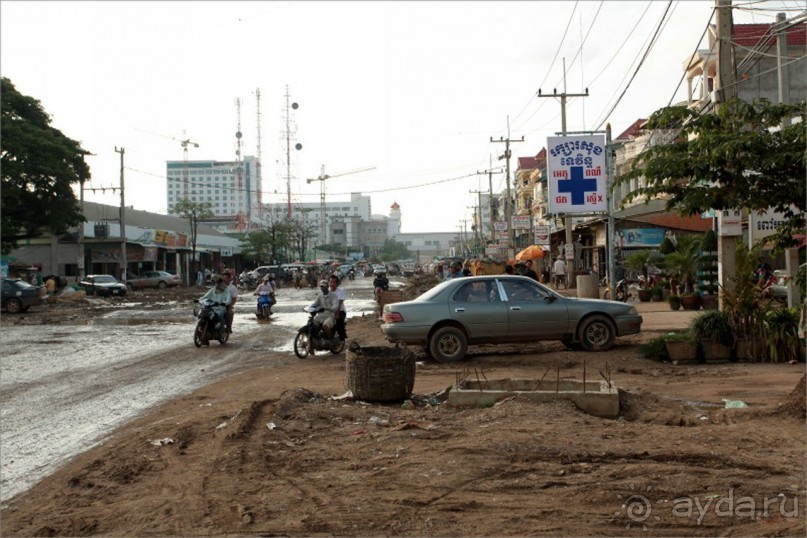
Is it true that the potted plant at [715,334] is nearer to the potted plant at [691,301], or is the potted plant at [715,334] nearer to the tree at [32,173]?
the potted plant at [691,301]

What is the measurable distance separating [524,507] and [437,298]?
28.2 ft

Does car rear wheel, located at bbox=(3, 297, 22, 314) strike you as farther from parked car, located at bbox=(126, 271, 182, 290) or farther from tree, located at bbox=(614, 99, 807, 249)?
tree, located at bbox=(614, 99, 807, 249)

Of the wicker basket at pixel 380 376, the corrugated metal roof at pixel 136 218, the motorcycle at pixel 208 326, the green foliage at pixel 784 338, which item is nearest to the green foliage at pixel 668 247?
the green foliage at pixel 784 338

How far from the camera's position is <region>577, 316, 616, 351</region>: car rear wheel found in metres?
14.0

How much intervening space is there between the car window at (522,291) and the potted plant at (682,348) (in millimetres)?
2244

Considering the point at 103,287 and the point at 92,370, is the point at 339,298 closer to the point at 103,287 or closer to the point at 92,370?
the point at 92,370

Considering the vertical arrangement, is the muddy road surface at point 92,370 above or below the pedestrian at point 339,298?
below

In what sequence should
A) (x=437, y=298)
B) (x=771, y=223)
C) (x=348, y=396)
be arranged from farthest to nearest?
(x=771, y=223) → (x=437, y=298) → (x=348, y=396)

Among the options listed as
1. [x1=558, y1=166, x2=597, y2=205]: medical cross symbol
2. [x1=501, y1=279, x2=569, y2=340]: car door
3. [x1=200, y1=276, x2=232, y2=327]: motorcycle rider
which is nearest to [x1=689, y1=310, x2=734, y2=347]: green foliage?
[x1=501, y1=279, x2=569, y2=340]: car door

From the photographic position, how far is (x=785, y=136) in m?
8.02

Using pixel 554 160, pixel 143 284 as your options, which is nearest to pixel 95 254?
pixel 143 284

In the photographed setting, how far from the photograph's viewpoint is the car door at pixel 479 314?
44.5ft

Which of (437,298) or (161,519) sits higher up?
(437,298)

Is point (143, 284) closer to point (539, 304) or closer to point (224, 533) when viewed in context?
point (539, 304)
